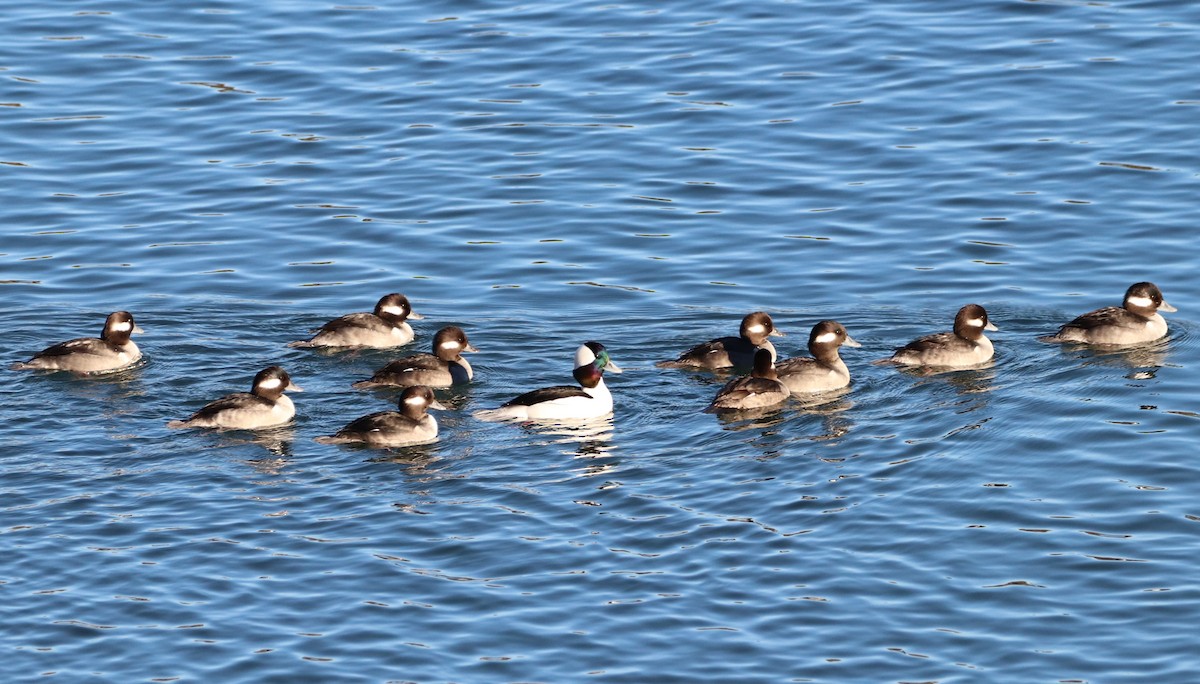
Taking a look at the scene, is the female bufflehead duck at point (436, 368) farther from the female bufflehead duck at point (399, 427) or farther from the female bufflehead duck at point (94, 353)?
the female bufflehead duck at point (94, 353)

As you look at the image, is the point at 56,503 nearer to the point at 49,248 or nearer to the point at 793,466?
the point at 793,466

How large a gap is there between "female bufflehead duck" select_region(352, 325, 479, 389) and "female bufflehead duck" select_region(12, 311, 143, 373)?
2305 millimetres

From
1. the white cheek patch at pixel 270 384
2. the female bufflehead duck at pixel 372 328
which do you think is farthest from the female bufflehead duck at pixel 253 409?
the female bufflehead duck at pixel 372 328

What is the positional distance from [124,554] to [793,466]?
18.1ft

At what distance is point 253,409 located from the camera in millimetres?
17062

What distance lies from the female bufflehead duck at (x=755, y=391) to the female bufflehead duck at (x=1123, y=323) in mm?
3164

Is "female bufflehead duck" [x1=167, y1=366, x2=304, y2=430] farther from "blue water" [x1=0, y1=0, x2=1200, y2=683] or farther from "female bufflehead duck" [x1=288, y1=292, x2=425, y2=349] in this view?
"female bufflehead duck" [x1=288, y1=292, x2=425, y2=349]

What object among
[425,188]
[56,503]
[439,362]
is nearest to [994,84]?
[425,188]

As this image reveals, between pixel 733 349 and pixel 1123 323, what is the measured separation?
392 centimetres

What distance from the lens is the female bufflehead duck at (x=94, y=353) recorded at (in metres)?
18.6

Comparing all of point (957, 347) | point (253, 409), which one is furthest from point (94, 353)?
point (957, 347)

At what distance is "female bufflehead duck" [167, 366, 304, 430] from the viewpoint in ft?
55.9

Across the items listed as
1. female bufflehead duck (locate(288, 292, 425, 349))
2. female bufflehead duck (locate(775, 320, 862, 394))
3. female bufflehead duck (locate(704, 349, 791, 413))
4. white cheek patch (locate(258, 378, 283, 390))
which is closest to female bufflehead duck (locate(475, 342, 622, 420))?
female bufflehead duck (locate(704, 349, 791, 413))

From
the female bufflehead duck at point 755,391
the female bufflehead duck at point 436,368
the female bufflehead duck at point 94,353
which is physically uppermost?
the female bufflehead duck at point 94,353
